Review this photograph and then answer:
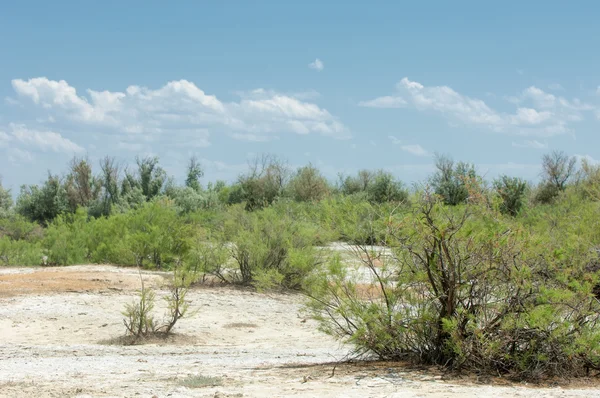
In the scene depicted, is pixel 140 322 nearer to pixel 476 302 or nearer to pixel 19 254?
pixel 476 302

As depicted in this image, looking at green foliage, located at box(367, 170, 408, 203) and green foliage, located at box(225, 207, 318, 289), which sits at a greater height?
green foliage, located at box(367, 170, 408, 203)

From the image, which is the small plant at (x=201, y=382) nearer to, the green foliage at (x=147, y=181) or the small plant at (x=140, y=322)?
the small plant at (x=140, y=322)

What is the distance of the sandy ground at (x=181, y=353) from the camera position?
812 cm

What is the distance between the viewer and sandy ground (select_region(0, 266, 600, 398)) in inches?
320

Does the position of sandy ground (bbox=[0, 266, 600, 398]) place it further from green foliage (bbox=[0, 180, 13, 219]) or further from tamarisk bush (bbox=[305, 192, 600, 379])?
green foliage (bbox=[0, 180, 13, 219])

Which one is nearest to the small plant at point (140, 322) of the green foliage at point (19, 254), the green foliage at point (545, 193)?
the green foliage at point (19, 254)

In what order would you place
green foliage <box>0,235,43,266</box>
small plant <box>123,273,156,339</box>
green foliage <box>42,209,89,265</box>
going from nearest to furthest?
1. small plant <box>123,273,156,339</box>
2. green foliage <box>42,209,89,265</box>
3. green foliage <box>0,235,43,266</box>

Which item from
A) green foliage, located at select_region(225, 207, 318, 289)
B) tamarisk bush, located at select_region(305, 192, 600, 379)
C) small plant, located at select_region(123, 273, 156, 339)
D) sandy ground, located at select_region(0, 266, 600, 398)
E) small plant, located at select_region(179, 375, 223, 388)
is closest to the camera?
sandy ground, located at select_region(0, 266, 600, 398)

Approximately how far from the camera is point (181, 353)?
12289 mm

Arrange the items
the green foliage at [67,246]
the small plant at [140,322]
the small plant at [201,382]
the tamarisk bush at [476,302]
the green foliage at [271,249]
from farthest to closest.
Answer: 1. the green foliage at [67,246]
2. the green foliage at [271,249]
3. the small plant at [140,322]
4. the tamarisk bush at [476,302]
5. the small plant at [201,382]

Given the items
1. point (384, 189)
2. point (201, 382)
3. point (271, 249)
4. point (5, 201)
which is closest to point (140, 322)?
point (201, 382)

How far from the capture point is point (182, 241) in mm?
24281

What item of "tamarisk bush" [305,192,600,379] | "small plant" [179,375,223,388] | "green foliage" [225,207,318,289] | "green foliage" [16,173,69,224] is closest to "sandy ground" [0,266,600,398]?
"small plant" [179,375,223,388]

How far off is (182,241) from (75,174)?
2936cm
